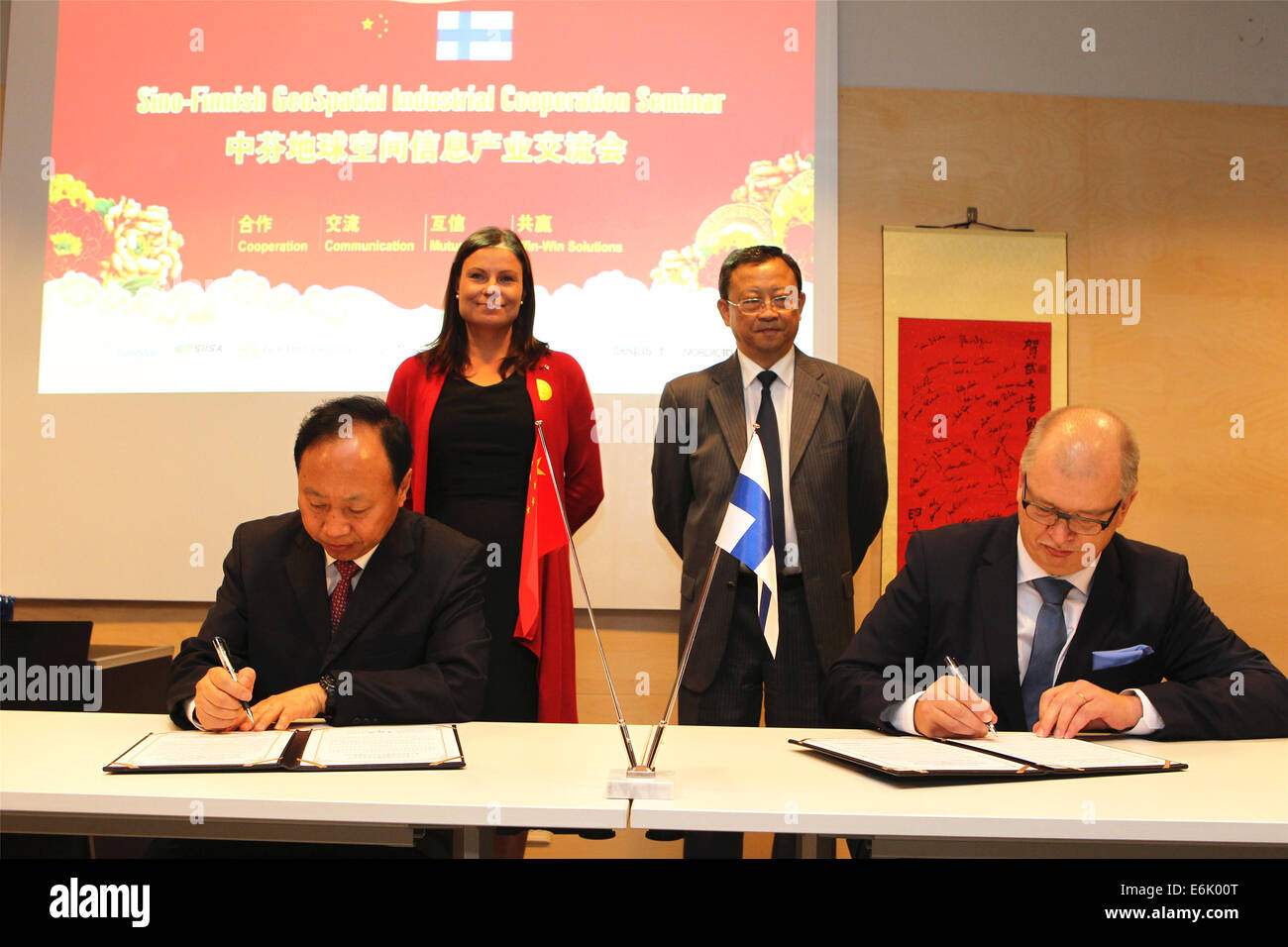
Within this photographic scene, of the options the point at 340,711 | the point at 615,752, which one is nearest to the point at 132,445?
the point at 340,711

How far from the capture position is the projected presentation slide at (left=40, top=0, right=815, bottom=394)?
410 centimetres

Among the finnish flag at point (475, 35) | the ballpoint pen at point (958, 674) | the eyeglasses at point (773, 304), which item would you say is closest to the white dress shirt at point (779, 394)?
the eyeglasses at point (773, 304)

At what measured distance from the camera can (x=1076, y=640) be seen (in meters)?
2.04

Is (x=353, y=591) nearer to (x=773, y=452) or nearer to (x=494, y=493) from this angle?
(x=494, y=493)

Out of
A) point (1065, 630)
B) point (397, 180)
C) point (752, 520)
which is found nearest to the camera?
point (752, 520)

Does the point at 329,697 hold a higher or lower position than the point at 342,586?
Answer: lower

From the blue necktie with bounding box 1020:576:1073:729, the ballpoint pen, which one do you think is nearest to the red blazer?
the ballpoint pen

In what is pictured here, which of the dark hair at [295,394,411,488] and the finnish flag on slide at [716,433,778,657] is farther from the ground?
the dark hair at [295,394,411,488]

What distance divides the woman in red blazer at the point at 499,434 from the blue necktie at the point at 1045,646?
4.29 ft

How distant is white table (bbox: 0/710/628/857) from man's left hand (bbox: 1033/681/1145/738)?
84 cm

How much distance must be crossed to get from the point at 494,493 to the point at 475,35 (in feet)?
7.19

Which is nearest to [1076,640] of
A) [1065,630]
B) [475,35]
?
[1065,630]

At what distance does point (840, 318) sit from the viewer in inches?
170

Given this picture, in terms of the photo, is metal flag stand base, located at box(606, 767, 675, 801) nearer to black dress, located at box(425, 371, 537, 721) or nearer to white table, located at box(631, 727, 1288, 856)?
white table, located at box(631, 727, 1288, 856)
